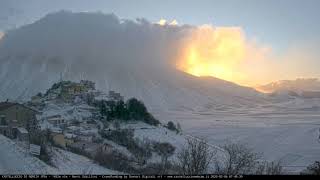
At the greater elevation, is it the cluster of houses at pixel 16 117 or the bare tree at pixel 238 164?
the cluster of houses at pixel 16 117

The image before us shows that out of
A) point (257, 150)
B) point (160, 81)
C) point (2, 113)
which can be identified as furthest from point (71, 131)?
point (160, 81)

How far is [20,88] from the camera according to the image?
147 metres

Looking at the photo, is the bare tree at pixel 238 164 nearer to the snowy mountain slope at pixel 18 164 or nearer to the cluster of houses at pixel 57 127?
the snowy mountain slope at pixel 18 164

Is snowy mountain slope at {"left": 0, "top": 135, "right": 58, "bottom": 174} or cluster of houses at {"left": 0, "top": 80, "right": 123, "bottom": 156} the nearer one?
snowy mountain slope at {"left": 0, "top": 135, "right": 58, "bottom": 174}

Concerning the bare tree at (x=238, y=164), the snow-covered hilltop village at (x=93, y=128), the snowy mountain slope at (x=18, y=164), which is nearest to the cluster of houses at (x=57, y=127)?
the snow-covered hilltop village at (x=93, y=128)

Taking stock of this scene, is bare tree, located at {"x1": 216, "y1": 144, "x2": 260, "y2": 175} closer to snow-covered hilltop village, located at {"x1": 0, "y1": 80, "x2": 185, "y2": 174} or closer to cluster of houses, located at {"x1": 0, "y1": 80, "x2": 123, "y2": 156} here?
snow-covered hilltop village, located at {"x1": 0, "y1": 80, "x2": 185, "y2": 174}

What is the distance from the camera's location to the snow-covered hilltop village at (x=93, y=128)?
31766 millimetres

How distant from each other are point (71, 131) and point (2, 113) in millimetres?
6309

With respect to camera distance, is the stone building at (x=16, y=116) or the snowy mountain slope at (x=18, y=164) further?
the stone building at (x=16, y=116)

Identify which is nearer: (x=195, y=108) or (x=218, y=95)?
(x=195, y=108)

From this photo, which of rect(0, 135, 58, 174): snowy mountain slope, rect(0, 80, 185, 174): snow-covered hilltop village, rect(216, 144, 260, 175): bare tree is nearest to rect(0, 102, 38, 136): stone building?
rect(0, 80, 185, 174): snow-covered hilltop village

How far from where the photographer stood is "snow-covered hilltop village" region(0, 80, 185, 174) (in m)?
31.8

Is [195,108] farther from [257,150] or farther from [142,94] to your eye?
[257,150]

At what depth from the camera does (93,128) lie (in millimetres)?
45219
